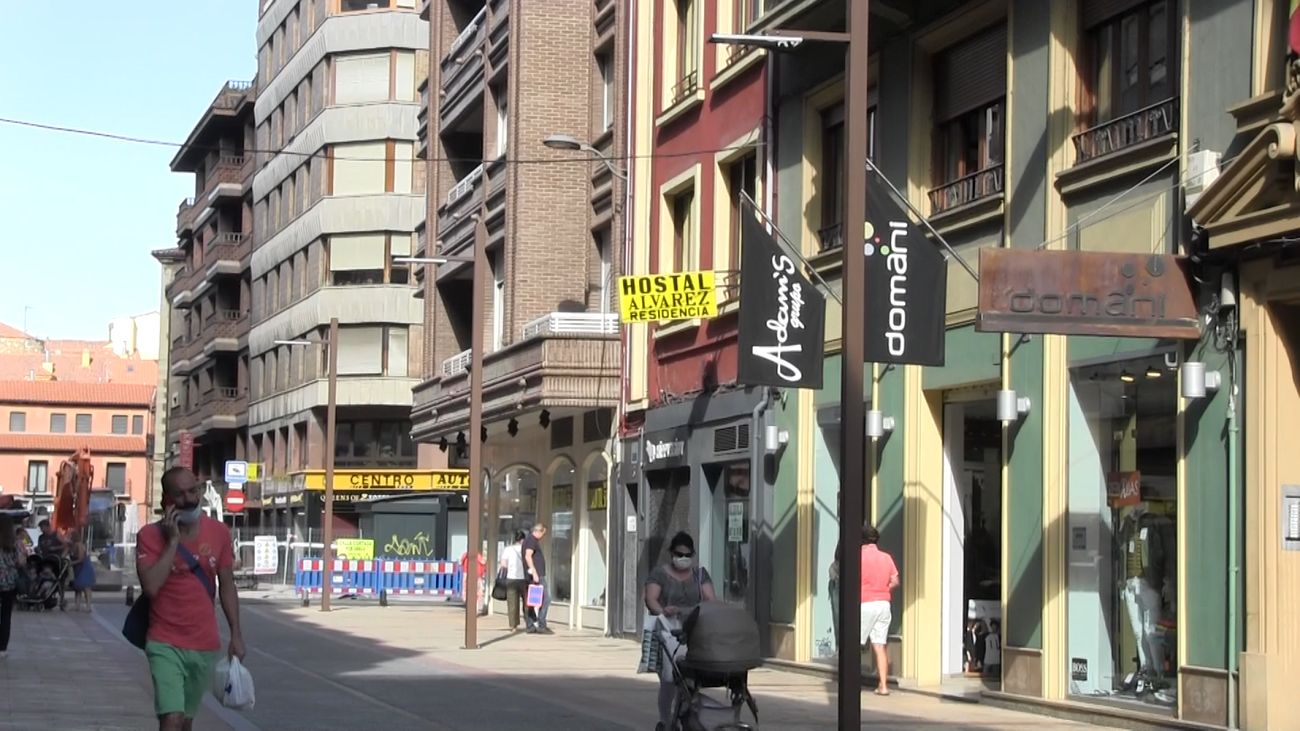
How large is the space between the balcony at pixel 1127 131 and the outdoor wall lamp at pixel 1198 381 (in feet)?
6.71

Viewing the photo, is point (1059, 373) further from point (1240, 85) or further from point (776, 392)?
point (776, 392)

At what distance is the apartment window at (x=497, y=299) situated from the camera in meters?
36.9

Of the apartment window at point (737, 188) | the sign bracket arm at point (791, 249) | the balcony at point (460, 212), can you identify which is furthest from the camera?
the balcony at point (460, 212)

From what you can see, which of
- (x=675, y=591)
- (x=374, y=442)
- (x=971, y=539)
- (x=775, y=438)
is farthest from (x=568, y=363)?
(x=374, y=442)

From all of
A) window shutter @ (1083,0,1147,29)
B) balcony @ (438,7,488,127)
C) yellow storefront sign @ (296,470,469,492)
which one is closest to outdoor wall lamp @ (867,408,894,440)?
window shutter @ (1083,0,1147,29)

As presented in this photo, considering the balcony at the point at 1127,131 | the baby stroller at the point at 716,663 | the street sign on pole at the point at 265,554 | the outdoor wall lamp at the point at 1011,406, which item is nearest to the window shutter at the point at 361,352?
the street sign on pole at the point at 265,554

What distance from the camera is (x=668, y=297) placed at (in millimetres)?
25266

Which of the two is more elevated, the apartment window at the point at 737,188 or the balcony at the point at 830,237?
the apartment window at the point at 737,188

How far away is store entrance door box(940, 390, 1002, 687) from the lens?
20.3 metres

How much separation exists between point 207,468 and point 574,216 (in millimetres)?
53348

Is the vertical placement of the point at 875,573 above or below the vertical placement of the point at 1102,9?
below

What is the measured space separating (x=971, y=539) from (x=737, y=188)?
805 centimetres

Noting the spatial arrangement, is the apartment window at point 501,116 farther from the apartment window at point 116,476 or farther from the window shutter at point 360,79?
the apartment window at point 116,476

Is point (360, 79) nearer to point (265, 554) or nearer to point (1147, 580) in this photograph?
point (265, 554)
